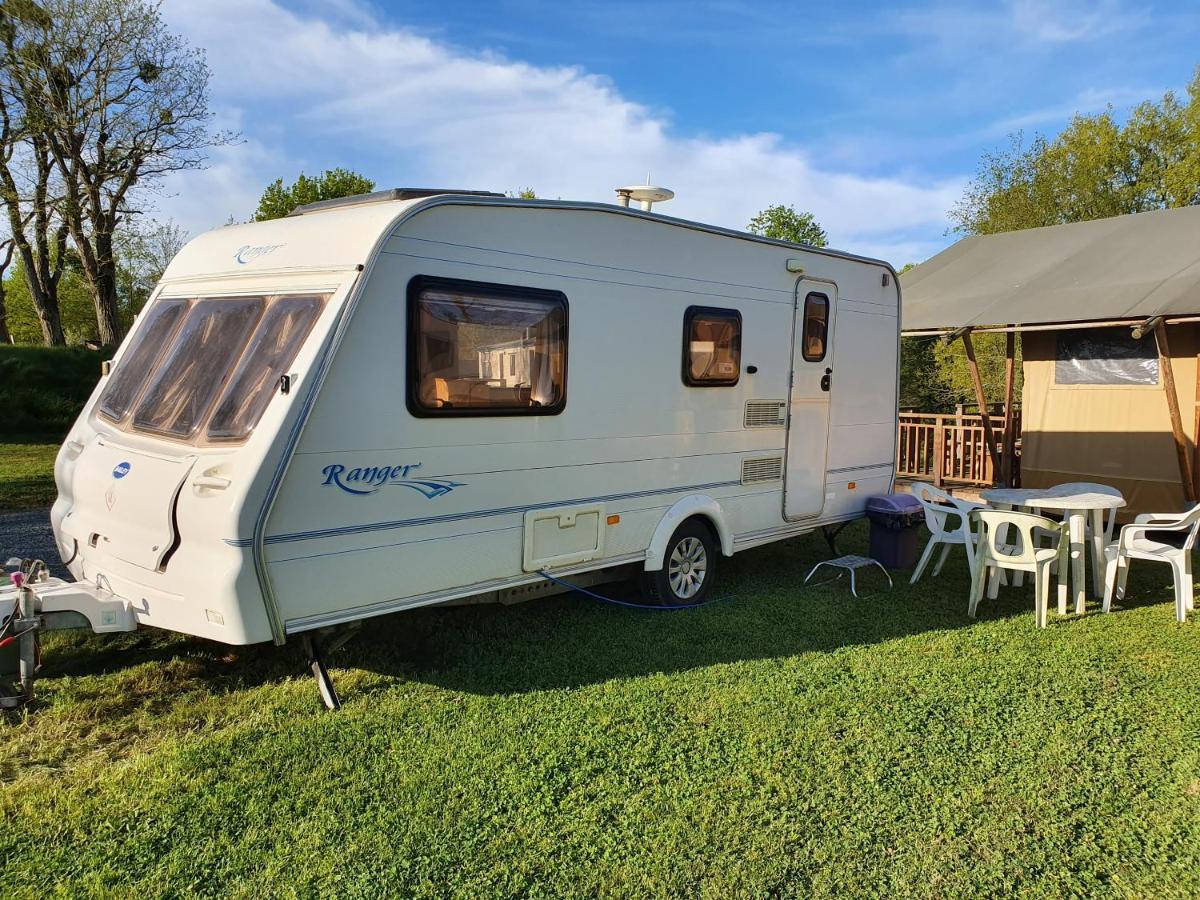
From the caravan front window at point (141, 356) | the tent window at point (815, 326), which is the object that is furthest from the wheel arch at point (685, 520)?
the caravan front window at point (141, 356)

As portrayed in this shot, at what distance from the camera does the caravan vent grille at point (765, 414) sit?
6.17 m

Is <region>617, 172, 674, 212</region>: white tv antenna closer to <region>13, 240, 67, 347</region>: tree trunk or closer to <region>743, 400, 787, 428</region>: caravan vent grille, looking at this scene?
<region>743, 400, 787, 428</region>: caravan vent grille

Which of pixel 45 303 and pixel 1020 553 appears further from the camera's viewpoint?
pixel 45 303

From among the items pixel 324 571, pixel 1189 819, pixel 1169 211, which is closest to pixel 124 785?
pixel 324 571

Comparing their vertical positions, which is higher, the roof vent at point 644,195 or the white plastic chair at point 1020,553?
the roof vent at point 644,195

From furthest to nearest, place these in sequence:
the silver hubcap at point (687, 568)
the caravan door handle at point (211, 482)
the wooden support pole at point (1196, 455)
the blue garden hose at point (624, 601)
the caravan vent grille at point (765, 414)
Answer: the wooden support pole at point (1196, 455)
the caravan vent grille at point (765, 414)
the silver hubcap at point (687, 568)
the blue garden hose at point (624, 601)
the caravan door handle at point (211, 482)

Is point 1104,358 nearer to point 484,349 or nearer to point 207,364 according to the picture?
point 484,349

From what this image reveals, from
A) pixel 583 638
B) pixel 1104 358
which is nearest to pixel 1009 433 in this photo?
pixel 1104 358

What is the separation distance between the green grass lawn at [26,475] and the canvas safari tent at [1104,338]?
1032 centimetres

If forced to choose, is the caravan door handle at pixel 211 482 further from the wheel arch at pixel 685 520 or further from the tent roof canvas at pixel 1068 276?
the tent roof canvas at pixel 1068 276

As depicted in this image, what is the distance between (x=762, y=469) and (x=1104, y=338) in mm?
5274

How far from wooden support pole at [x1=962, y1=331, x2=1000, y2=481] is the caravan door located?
3432 millimetres

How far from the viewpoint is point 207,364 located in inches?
165

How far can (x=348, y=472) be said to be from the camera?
3.94 metres
